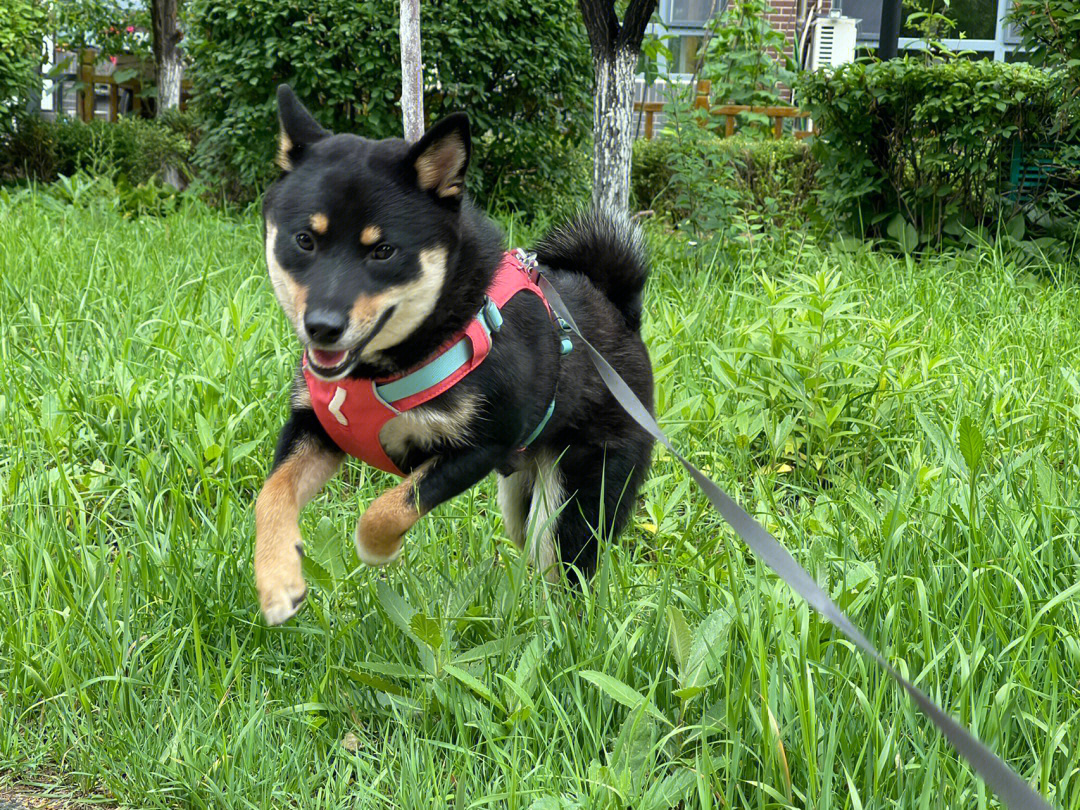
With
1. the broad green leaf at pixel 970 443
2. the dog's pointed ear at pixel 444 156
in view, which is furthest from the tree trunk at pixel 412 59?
the broad green leaf at pixel 970 443

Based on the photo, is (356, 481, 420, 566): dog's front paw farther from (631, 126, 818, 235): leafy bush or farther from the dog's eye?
(631, 126, 818, 235): leafy bush

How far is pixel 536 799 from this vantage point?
5.82ft

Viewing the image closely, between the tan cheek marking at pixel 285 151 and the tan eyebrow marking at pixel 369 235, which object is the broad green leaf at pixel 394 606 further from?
the tan cheek marking at pixel 285 151

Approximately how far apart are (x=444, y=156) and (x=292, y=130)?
0.36 meters

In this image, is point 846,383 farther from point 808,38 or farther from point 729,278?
point 808,38

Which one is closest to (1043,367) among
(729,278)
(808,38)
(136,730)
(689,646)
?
(729,278)

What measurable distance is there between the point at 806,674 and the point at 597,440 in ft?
3.50

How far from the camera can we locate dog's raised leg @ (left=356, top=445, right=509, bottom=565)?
2.08 metres

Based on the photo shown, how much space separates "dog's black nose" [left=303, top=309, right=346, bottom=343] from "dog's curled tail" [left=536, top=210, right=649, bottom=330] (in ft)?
4.00

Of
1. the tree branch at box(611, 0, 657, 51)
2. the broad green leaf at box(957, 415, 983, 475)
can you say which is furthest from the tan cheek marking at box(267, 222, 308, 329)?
the tree branch at box(611, 0, 657, 51)

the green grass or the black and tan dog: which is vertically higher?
the black and tan dog

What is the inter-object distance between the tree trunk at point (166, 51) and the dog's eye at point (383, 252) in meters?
10.7

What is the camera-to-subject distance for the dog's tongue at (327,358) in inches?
78.1

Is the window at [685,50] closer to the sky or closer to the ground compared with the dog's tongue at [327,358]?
closer to the sky
